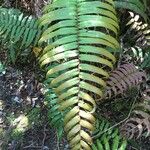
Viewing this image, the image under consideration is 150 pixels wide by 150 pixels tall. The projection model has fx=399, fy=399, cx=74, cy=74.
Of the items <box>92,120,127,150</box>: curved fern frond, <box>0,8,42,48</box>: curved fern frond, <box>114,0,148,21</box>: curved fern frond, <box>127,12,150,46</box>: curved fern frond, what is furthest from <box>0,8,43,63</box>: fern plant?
<box>92,120,127,150</box>: curved fern frond

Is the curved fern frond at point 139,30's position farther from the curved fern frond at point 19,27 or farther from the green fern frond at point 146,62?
the curved fern frond at point 19,27

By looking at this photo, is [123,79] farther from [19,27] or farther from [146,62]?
[19,27]

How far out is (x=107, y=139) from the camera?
254 cm

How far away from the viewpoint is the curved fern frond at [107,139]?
2504 mm

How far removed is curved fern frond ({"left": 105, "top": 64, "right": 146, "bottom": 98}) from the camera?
8.27 ft

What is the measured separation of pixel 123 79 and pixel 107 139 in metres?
0.40

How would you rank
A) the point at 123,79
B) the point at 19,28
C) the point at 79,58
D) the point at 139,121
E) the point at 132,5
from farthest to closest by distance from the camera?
the point at 19,28 < the point at 132,5 < the point at 123,79 < the point at 139,121 < the point at 79,58

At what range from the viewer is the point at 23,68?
3.37 m

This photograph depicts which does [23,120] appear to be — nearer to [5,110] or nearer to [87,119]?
[5,110]

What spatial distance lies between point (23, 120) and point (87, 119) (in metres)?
0.94

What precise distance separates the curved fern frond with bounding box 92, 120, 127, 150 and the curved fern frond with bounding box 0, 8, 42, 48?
80 cm

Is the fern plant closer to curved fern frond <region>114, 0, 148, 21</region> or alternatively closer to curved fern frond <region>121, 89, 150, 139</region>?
curved fern frond <region>114, 0, 148, 21</region>

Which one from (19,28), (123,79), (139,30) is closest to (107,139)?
(123,79)

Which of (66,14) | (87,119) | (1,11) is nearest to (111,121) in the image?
(87,119)
